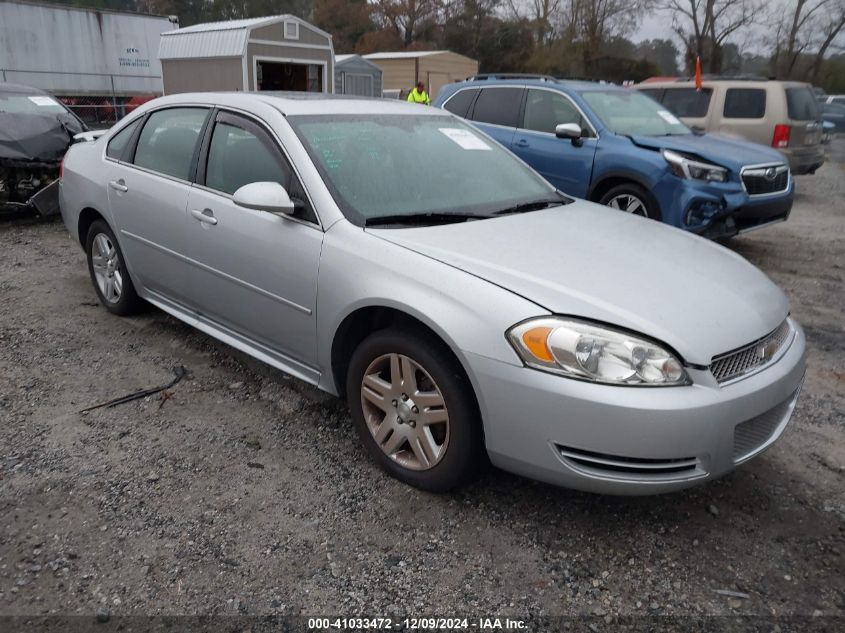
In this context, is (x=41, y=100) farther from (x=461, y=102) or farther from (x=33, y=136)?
(x=461, y=102)

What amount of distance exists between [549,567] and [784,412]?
46.2 inches

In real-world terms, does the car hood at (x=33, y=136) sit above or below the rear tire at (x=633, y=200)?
above

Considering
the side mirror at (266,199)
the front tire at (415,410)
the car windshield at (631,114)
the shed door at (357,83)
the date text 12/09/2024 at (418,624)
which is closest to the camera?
the date text 12/09/2024 at (418,624)

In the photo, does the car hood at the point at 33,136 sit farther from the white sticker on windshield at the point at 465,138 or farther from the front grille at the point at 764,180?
the front grille at the point at 764,180

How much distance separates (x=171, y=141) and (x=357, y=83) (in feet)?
69.0

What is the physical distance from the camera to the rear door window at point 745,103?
9.99 m

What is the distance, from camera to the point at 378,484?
2.93m

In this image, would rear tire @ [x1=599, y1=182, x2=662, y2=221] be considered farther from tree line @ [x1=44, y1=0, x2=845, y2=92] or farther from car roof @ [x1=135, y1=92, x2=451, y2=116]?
tree line @ [x1=44, y1=0, x2=845, y2=92]

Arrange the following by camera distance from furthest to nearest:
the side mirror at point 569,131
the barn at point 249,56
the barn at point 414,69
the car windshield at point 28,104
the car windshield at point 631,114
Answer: the barn at point 414,69
the barn at point 249,56
the car windshield at point 28,104
the car windshield at point 631,114
the side mirror at point 569,131

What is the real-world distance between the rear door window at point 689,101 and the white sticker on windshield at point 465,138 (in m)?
7.77

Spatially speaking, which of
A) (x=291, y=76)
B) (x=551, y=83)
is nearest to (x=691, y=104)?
(x=551, y=83)

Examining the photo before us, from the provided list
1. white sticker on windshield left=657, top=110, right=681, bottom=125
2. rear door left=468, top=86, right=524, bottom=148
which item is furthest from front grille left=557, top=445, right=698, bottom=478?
white sticker on windshield left=657, top=110, right=681, bottom=125

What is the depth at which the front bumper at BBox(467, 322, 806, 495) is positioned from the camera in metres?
2.27

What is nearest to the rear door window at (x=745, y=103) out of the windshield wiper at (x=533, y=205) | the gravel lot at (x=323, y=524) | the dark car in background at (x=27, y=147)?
the gravel lot at (x=323, y=524)
